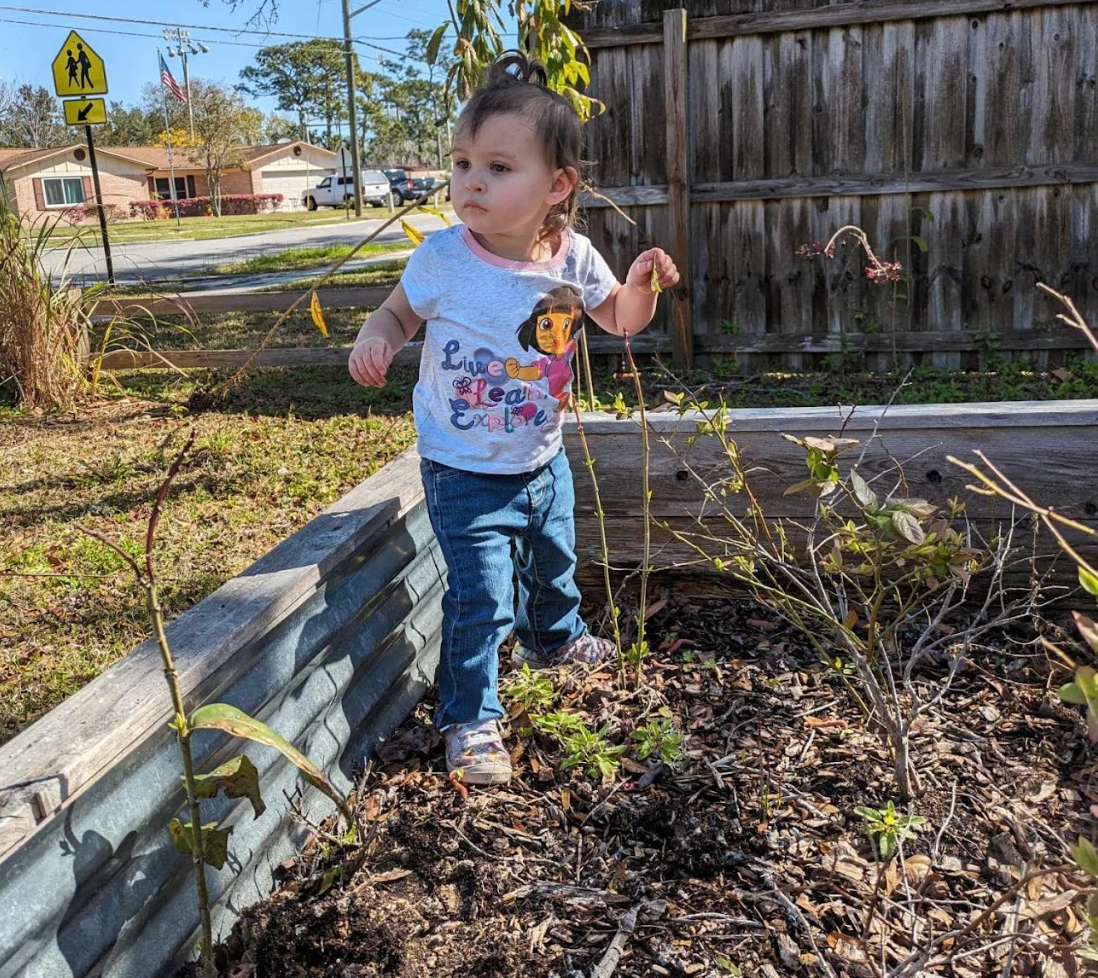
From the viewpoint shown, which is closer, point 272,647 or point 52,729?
point 52,729

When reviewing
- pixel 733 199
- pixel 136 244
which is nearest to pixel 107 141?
pixel 136 244

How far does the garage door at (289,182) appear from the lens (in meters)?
72.0

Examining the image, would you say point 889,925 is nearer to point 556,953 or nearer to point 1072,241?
point 556,953

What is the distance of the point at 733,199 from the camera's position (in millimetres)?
6461

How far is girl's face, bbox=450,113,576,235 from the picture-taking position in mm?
2311

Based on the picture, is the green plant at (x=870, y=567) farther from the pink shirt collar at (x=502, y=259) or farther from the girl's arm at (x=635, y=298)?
the pink shirt collar at (x=502, y=259)

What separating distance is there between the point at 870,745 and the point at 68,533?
2.64m

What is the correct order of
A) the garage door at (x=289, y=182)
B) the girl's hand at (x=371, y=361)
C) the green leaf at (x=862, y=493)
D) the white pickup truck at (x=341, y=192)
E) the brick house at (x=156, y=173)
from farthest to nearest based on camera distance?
the garage door at (x=289, y=182)
the brick house at (x=156, y=173)
the white pickup truck at (x=341, y=192)
the girl's hand at (x=371, y=361)
the green leaf at (x=862, y=493)

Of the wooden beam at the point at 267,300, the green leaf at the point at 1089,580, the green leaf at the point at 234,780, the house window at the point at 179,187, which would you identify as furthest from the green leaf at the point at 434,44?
the house window at the point at 179,187

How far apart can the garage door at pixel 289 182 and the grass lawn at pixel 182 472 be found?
67967mm

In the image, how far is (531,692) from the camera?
2.38m

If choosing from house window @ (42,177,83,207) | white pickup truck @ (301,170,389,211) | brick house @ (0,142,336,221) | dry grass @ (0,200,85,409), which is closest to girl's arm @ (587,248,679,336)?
dry grass @ (0,200,85,409)

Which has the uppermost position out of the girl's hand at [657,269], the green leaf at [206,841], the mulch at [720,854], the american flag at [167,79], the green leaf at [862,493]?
the american flag at [167,79]

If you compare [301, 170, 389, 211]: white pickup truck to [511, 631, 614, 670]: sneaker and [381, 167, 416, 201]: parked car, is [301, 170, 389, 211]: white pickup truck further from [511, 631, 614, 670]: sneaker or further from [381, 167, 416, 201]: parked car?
[511, 631, 614, 670]: sneaker
